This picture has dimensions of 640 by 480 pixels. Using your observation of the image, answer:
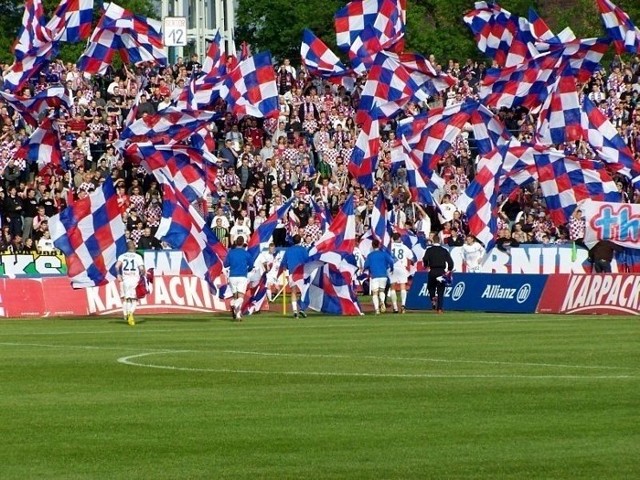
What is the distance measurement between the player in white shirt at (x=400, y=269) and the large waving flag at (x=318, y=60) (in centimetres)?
987

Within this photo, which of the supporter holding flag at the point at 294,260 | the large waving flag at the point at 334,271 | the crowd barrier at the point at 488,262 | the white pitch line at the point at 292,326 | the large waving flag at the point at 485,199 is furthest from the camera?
the crowd barrier at the point at 488,262

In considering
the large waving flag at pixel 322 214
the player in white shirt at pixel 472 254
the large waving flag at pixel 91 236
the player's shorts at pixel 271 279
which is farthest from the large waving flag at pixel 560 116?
→ the large waving flag at pixel 91 236

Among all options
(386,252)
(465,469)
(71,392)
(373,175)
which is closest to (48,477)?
(465,469)

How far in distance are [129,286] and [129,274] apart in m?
0.29

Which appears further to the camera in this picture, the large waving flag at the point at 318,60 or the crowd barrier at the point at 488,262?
the large waving flag at the point at 318,60

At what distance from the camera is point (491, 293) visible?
44.4 meters

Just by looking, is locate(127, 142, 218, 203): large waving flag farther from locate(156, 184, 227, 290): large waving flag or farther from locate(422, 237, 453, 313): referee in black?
locate(422, 237, 453, 313): referee in black

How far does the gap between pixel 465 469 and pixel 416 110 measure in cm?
4253

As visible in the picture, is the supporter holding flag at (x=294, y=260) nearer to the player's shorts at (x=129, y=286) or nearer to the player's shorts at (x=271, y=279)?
the player's shorts at (x=271, y=279)

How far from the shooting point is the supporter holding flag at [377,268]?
4375 cm

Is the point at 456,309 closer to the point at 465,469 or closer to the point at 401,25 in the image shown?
the point at 401,25

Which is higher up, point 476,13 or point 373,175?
point 476,13

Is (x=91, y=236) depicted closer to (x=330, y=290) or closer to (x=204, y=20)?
(x=330, y=290)

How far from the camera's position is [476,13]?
53906mm
